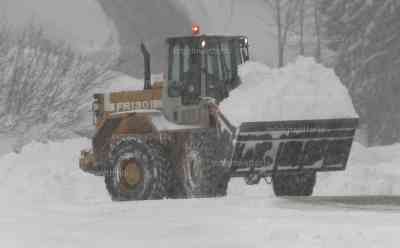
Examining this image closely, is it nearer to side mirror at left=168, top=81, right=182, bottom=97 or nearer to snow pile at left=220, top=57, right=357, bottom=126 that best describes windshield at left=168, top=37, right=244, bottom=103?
side mirror at left=168, top=81, right=182, bottom=97

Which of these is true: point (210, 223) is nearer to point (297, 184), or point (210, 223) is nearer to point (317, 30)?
point (297, 184)

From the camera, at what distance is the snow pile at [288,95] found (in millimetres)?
18750

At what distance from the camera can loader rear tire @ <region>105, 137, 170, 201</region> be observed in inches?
757

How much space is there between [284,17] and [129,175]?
141ft

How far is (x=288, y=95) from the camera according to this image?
19062mm

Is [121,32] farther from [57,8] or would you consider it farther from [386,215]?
[386,215]

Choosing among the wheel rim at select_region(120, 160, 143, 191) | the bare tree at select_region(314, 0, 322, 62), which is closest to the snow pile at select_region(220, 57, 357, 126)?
the wheel rim at select_region(120, 160, 143, 191)

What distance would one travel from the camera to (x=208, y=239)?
41.0 feet

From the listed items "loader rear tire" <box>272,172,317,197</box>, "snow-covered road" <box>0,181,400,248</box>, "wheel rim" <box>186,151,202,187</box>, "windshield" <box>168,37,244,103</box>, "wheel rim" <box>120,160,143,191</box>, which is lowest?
"loader rear tire" <box>272,172,317,197</box>

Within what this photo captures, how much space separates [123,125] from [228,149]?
8.48 feet

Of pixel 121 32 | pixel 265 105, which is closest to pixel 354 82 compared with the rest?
pixel 121 32

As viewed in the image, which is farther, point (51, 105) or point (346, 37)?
point (346, 37)

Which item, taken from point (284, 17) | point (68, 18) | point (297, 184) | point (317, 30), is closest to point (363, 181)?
point (297, 184)

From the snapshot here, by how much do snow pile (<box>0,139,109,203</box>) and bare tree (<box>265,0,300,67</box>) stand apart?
28212mm
